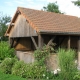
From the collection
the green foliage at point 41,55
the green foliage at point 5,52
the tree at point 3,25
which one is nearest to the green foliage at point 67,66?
the green foliage at point 41,55

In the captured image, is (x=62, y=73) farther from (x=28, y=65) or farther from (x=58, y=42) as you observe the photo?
(x=58, y=42)

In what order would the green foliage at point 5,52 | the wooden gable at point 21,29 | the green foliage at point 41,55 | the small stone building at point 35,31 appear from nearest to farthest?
the green foliage at point 41,55 → the small stone building at point 35,31 → the wooden gable at point 21,29 → the green foliage at point 5,52

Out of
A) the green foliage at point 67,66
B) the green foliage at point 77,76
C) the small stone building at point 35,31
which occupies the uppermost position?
the small stone building at point 35,31

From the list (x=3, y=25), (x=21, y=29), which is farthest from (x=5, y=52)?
(x=3, y=25)

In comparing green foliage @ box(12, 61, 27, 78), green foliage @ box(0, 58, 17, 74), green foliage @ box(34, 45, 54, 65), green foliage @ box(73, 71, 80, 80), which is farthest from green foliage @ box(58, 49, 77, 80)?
green foliage @ box(0, 58, 17, 74)

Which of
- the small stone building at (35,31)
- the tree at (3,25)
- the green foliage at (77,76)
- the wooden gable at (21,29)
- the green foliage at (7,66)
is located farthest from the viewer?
the tree at (3,25)

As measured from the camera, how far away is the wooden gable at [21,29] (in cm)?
1627

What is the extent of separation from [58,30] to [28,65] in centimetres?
408

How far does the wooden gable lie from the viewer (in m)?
16.3

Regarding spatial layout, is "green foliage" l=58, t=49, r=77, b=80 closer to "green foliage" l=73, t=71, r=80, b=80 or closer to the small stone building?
"green foliage" l=73, t=71, r=80, b=80

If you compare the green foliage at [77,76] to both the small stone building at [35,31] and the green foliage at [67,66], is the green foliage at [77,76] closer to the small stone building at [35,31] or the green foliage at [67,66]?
the green foliage at [67,66]

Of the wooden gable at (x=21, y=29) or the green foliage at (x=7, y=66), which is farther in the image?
the wooden gable at (x=21, y=29)

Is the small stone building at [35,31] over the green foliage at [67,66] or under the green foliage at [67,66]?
over

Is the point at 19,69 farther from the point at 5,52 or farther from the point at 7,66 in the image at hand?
the point at 5,52
